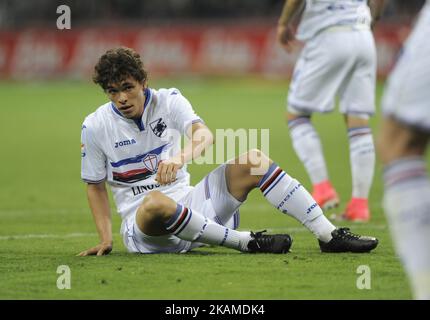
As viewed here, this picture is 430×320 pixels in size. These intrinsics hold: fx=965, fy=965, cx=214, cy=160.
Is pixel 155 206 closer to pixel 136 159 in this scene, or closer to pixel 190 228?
pixel 190 228

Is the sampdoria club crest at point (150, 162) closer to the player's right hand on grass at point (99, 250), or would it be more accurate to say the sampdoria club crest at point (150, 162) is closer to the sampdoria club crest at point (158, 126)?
the sampdoria club crest at point (158, 126)

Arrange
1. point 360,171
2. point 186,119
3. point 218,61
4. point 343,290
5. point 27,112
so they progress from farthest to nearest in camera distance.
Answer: point 218,61 → point 27,112 → point 360,171 → point 186,119 → point 343,290

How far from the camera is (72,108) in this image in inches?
832

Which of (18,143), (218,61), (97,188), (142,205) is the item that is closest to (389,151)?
(142,205)

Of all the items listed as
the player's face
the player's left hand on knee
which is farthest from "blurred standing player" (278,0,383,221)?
the player's left hand on knee

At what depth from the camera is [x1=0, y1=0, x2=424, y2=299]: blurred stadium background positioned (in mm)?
5039

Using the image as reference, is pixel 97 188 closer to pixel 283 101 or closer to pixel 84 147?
pixel 84 147

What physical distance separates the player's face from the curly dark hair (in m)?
0.03

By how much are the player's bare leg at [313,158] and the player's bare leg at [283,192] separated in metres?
2.09

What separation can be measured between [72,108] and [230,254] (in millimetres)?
15671

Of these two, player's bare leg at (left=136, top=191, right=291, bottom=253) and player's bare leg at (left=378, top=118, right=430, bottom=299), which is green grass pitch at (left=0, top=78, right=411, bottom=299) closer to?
player's bare leg at (left=136, top=191, right=291, bottom=253)

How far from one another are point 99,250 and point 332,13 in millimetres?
3198

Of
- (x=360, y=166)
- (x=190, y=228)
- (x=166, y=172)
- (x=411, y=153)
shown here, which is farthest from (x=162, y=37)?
(x=411, y=153)

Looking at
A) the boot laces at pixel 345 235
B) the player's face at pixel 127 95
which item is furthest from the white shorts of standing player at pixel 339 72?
the player's face at pixel 127 95
